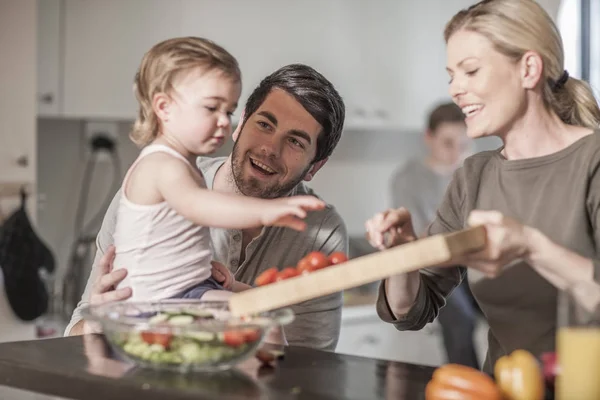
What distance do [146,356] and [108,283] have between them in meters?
0.22

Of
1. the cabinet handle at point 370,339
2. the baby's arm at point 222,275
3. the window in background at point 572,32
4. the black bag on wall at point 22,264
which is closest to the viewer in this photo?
the baby's arm at point 222,275

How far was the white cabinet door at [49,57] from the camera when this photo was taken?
2824 millimetres

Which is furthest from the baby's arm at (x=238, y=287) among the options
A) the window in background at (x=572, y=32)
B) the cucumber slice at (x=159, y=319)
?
the window in background at (x=572, y=32)

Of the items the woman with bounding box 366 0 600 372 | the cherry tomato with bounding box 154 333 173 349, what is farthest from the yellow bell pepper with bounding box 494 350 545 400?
the cherry tomato with bounding box 154 333 173 349

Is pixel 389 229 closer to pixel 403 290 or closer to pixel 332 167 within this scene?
pixel 403 290

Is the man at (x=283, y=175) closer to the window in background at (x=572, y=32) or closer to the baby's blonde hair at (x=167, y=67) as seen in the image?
the baby's blonde hair at (x=167, y=67)

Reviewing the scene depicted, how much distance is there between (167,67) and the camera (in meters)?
1.36

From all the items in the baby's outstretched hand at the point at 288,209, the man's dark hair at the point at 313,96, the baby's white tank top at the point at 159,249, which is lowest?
the baby's white tank top at the point at 159,249

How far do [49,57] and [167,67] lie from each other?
1.59 meters

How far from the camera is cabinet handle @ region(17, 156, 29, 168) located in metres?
2.76

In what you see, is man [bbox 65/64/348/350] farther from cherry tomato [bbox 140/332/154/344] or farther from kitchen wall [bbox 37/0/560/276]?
kitchen wall [bbox 37/0/560/276]

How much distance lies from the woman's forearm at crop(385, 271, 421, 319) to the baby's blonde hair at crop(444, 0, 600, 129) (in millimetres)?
333

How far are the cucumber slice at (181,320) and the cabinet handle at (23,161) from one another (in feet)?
5.46

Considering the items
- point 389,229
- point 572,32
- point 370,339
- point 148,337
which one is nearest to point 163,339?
point 148,337
